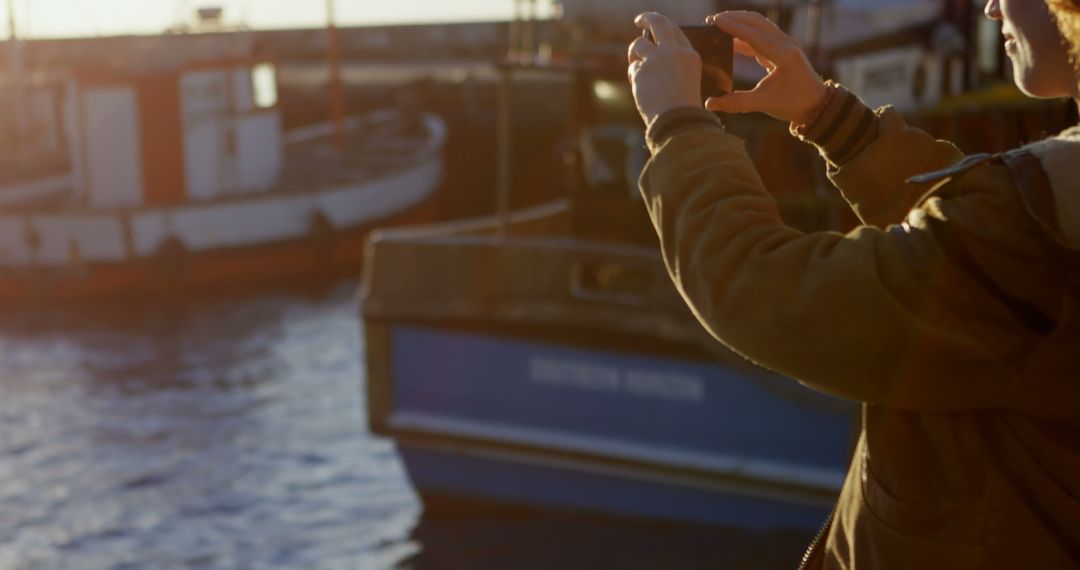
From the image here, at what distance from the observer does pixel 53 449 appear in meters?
13.5

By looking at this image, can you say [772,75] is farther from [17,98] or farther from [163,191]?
[17,98]

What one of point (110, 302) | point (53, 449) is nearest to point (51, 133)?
point (110, 302)

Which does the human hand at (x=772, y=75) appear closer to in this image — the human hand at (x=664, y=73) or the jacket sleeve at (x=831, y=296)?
the human hand at (x=664, y=73)

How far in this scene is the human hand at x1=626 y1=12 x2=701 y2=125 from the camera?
191cm

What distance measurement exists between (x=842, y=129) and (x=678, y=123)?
0.43m

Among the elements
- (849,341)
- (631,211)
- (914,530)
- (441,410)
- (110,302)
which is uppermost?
(849,341)

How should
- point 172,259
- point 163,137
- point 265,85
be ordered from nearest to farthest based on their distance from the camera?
point 172,259
point 163,137
point 265,85

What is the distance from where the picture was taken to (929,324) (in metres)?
1.68

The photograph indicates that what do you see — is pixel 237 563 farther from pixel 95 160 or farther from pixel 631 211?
pixel 95 160

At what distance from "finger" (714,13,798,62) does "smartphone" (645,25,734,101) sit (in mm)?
14

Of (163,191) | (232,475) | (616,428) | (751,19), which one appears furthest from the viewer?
(163,191)

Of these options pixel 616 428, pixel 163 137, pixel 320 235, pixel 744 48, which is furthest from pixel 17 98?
pixel 744 48

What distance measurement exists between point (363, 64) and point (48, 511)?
106ft

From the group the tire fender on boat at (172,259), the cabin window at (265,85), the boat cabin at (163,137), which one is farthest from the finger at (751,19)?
the cabin window at (265,85)
